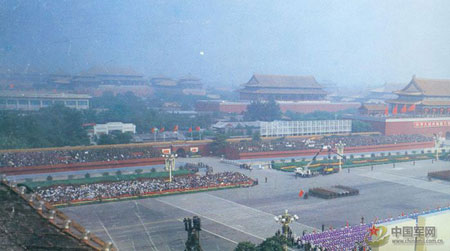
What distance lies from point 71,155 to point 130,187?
16.5 feet

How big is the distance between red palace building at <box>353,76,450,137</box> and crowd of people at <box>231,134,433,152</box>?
138 cm

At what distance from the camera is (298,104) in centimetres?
4316

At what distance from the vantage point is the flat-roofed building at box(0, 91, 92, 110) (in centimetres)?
2893

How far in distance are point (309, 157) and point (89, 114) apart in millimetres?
15682

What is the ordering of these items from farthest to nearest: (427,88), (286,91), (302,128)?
(286,91)
(427,88)
(302,128)

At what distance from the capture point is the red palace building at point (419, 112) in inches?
1257

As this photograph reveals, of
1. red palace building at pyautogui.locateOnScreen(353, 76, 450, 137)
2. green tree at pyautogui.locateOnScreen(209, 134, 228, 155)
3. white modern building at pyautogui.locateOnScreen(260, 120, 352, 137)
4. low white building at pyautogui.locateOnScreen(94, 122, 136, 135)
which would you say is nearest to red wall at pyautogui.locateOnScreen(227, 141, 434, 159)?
green tree at pyautogui.locateOnScreen(209, 134, 228, 155)

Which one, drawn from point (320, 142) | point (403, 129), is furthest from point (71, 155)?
point (403, 129)

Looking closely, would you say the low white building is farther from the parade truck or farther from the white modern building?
the parade truck

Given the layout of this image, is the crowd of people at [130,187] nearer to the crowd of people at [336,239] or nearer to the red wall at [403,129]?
the crowd of people at [336,239]

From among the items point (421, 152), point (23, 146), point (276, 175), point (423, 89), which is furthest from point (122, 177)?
point (423, 89)

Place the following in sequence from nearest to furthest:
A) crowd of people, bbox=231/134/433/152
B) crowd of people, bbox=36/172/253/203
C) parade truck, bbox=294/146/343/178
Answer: crowd of people, bbox=36/172/253/203 < parade truck, bbox=294/146/343/178 < crowd of people, bbox=231/134/433/152

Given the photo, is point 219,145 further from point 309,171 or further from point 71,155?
point 71,155

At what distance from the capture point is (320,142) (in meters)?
27.6
